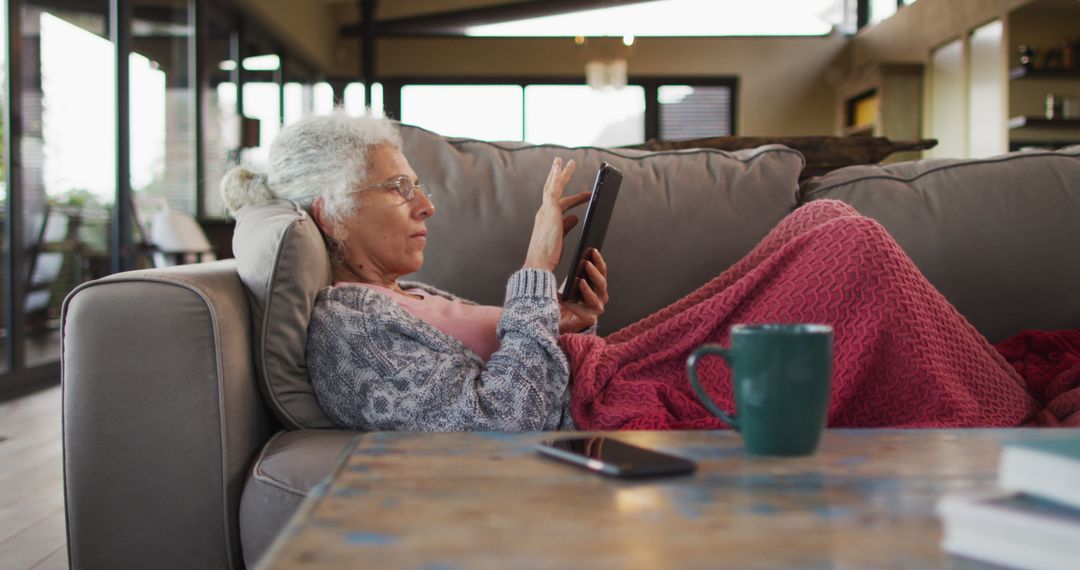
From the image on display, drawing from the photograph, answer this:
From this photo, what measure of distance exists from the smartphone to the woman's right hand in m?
0.78

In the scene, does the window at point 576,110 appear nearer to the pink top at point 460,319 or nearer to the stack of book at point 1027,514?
the pink top at point 460,319

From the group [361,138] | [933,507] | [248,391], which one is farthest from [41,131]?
[933,507]

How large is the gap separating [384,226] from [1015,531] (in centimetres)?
125

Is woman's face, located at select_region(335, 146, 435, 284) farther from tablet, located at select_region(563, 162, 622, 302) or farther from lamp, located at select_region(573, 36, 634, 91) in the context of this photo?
lamp, located at select_region(573, 36, 634, 91)

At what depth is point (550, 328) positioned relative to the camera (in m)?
1.42

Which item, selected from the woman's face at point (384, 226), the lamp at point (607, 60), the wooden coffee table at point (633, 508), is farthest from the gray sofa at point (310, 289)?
the lamp at point (607, 60)

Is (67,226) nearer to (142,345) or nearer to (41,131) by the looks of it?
(41,131)

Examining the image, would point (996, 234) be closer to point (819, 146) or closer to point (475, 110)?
point (819, 146)

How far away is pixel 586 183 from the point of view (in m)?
1.91

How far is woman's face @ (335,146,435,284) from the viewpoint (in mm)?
1614

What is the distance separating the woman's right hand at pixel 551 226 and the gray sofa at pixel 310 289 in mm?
197

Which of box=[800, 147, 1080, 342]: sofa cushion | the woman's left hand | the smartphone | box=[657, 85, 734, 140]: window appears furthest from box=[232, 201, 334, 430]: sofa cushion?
box=[657, 85, 734, 140]: window

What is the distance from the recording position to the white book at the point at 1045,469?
20.0 inches

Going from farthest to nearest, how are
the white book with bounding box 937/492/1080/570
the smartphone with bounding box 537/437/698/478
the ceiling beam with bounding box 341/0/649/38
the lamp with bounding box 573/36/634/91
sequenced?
the ceiling beam with bounding box 341/0/649/38 < the lamp with bounding box 573/36/634/91 < the smartphone with bounding box 537/437/698/478 < the white book with bounding box 937/492/1080/570
